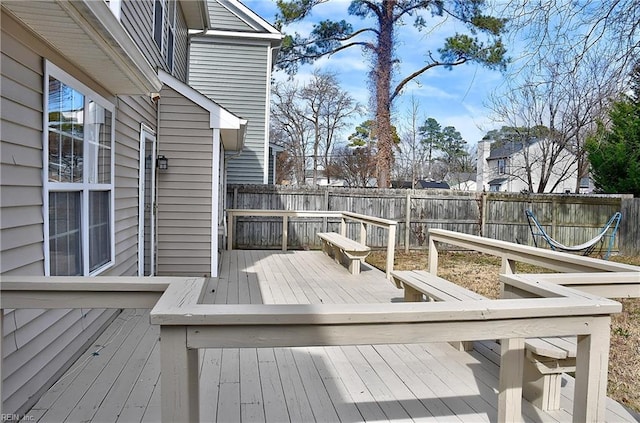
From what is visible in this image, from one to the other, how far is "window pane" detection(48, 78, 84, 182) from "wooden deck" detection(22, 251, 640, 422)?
133 cm

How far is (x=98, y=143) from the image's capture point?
12.4 feet

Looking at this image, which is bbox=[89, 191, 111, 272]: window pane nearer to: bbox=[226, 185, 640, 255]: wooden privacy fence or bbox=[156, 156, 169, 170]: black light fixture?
bbox=[156, 156, 169, 170]: black light fixture

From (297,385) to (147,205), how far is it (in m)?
3.48

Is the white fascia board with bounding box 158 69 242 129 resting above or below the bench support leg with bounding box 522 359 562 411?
above

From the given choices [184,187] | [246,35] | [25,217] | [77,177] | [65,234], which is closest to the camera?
[25,217]

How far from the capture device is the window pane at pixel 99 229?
143 inches

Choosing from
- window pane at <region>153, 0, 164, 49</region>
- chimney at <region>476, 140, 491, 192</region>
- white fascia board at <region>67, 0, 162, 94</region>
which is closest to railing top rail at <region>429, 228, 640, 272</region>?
white fascia board at <region>67, 0, 162, 94</region>

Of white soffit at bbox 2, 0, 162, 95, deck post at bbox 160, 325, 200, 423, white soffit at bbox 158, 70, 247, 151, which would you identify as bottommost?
deck post at bbox 160, 325, 200, 423

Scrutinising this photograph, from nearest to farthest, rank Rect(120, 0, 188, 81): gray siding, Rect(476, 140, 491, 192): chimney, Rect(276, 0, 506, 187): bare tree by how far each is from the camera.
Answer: Rect(120, 0, 188, 81): gray siding
Rect(276, 0, 506, 187): bare tree
Rect(476, 140, 491, 192): chimney

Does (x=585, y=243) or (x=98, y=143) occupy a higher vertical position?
(x=98, y=143)

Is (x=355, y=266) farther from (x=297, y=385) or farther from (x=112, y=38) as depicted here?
(x=112, y=38)

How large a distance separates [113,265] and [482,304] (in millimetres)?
3455

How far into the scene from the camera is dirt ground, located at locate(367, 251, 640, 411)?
337 centimetres

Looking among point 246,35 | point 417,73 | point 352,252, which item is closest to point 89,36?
point 352,252
